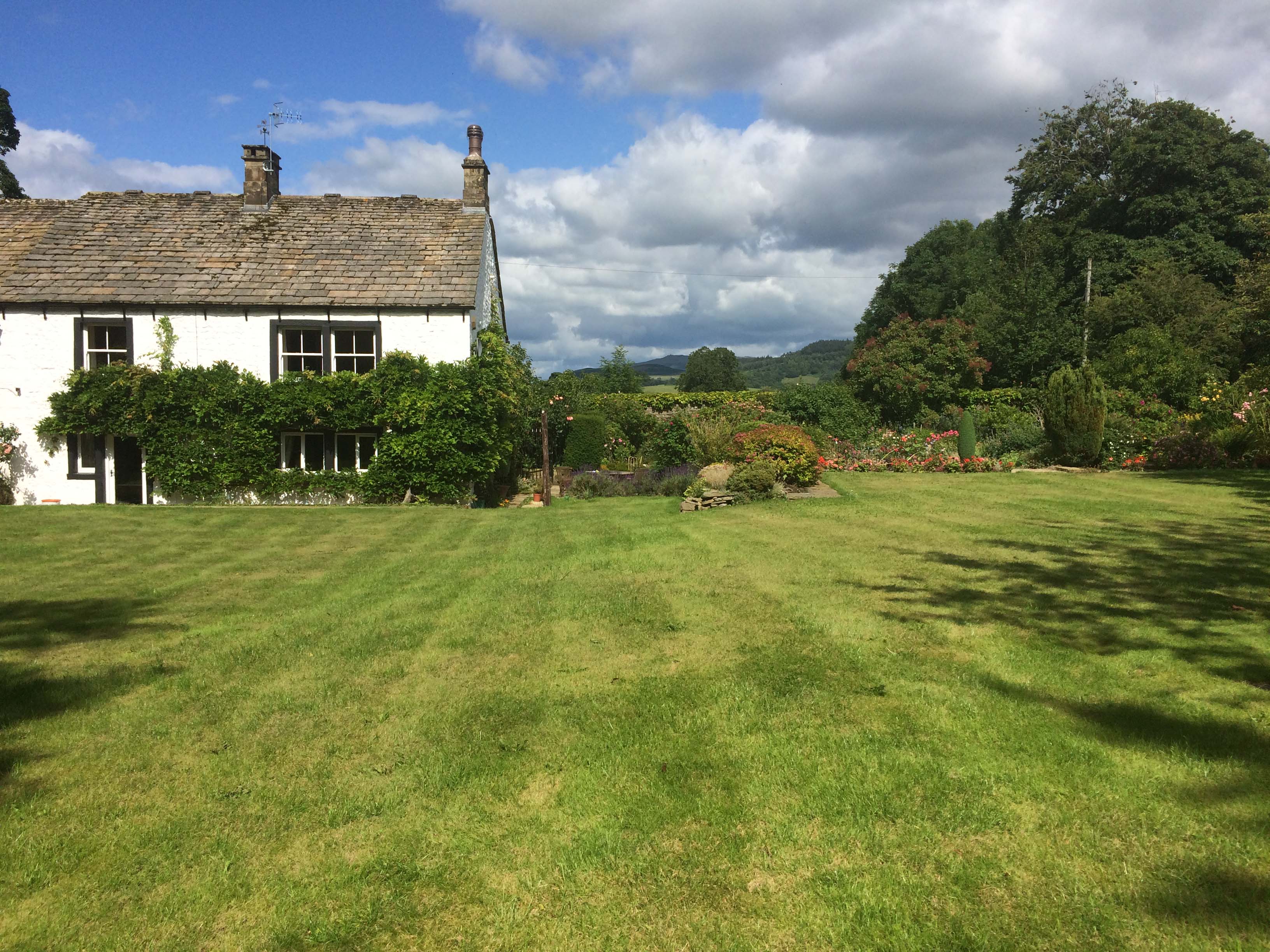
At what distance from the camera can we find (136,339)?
60.2 ft

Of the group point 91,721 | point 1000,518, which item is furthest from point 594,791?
point 1000,518

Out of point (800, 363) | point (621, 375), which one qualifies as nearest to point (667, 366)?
point (800, 363)

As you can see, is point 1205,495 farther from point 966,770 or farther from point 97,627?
point 97,627

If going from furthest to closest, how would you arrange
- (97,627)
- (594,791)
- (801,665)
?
(97,627) → (801,665) → (594,791)

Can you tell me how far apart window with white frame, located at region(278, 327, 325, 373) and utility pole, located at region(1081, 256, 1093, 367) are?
82.7 feet

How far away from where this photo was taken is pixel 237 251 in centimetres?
1977

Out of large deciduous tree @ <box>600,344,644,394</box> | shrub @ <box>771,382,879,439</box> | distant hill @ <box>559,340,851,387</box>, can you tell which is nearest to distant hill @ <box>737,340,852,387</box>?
distant hill @ <box>559,340,851,387</box>

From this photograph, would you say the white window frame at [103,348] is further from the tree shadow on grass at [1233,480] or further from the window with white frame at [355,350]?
the tree shadow on grass at [1233,480]

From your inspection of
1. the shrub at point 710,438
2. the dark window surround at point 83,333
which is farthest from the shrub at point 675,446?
the dark window surround at point 83,333

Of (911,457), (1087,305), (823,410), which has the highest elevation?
(1087,305)

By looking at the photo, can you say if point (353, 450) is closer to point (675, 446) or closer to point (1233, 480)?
point (675, 446)

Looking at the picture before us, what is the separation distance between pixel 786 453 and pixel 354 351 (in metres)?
10.3

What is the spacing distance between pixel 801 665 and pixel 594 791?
216cm

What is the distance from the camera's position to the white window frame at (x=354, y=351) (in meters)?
18.7
